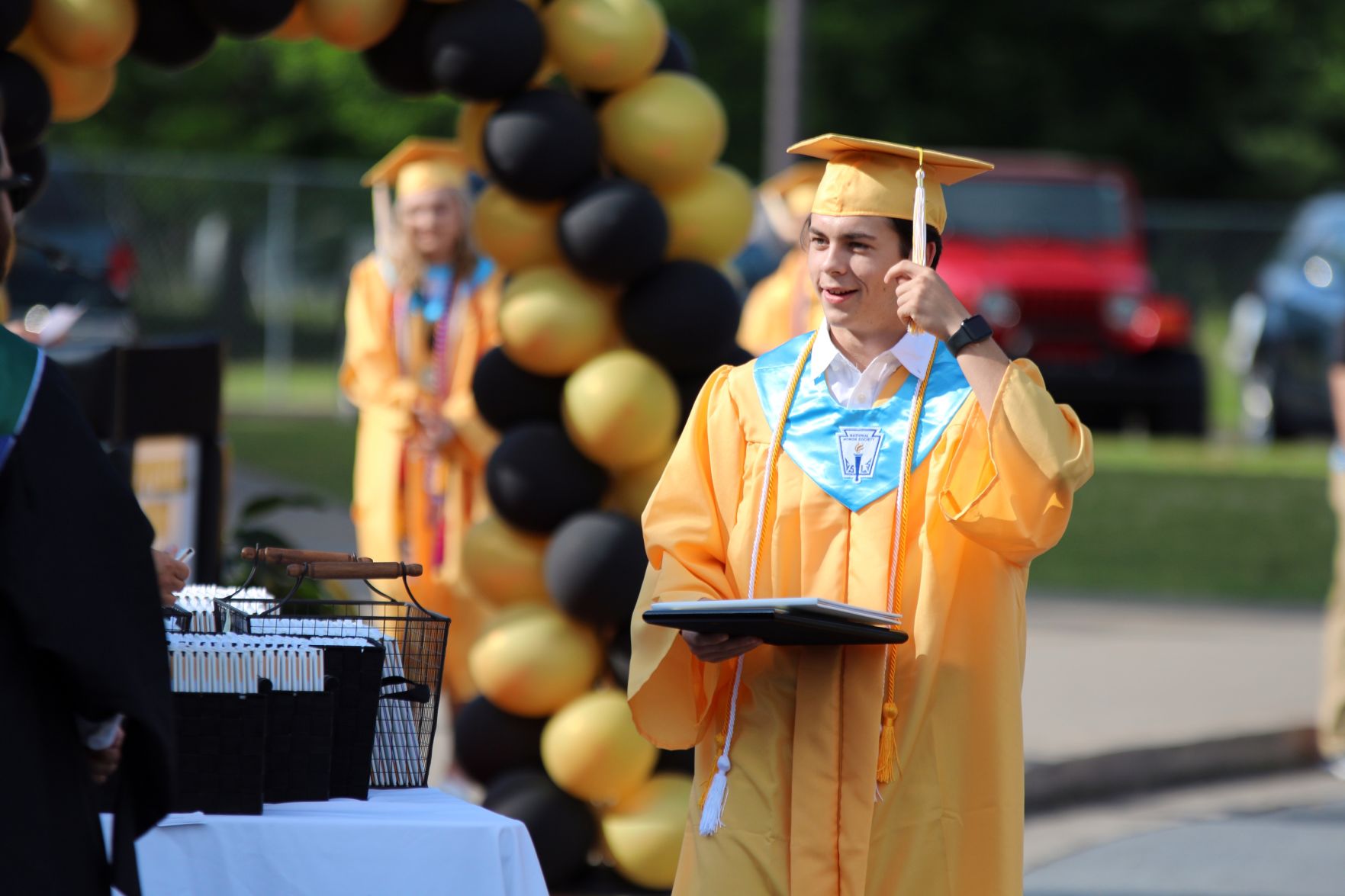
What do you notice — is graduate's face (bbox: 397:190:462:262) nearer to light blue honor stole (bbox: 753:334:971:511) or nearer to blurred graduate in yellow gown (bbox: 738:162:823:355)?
blurred graduate in yellow gown (bbox: 738:162:823:355)

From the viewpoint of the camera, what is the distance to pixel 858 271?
149 inches

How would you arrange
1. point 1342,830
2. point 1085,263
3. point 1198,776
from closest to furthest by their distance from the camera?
1. point 1342,830
2. point 1198,776
3. point 1085,263

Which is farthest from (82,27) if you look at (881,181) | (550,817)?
(881,181)

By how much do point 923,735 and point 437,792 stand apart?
0.90 m

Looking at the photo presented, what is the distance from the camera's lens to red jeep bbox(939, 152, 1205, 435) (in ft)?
55.1

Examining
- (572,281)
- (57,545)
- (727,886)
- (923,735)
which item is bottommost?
(727,886)

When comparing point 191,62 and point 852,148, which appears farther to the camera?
point 191,62

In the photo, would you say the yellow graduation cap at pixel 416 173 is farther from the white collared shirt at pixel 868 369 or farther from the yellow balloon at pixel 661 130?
the white collared shirt at pixel 868 369

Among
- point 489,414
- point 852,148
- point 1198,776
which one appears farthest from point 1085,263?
point 852,148

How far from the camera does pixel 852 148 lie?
3816 millimetres

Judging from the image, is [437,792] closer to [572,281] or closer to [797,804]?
[797,804]

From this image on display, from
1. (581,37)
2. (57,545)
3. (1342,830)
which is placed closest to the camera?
(57,545)

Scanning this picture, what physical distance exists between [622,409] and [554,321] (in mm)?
355

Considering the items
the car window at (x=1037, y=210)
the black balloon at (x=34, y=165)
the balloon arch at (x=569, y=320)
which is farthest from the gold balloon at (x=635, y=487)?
the car window at (x=1037, y=210)
